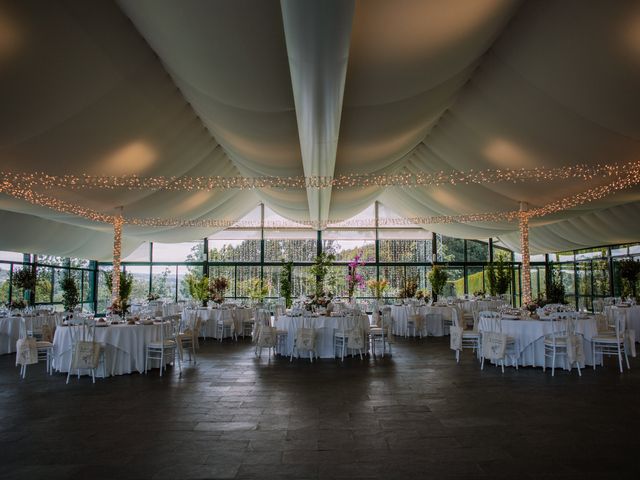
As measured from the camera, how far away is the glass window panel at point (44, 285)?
48.1 ft

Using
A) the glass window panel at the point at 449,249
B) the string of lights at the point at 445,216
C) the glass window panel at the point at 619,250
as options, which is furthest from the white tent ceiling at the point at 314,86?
the glass window panel at the point at 449,249

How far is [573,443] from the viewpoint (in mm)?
4109

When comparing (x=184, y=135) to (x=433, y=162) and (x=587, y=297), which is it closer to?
(x=433, y=162)

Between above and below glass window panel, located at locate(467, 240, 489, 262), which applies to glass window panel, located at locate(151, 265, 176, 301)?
below

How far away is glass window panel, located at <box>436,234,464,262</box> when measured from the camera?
19.2 metres

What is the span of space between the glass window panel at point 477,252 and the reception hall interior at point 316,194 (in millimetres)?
6120

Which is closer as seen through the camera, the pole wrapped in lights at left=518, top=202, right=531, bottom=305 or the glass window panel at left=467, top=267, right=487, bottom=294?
the pole wrapped in lights at left=518, top=202, right=531, bottom=305

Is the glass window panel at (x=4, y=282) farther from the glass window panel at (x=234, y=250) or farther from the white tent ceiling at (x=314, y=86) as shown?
the glass window panel at (x=234, y=250)

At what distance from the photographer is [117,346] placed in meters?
7.22

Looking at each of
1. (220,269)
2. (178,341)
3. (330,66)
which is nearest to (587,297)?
(220,269)

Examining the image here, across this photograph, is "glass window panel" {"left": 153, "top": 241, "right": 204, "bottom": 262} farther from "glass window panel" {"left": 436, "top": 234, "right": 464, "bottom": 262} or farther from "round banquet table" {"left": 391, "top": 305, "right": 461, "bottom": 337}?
"glass window panel" {"left": 436, "top": 234, "right": 464, "bottom": 262}

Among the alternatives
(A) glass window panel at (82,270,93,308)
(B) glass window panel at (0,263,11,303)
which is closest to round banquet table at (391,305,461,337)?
(B) glass window panel at (0,263,11,303)

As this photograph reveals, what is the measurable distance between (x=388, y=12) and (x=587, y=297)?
16046mm

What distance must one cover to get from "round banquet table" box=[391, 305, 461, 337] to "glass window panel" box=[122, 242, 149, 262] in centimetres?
1105
